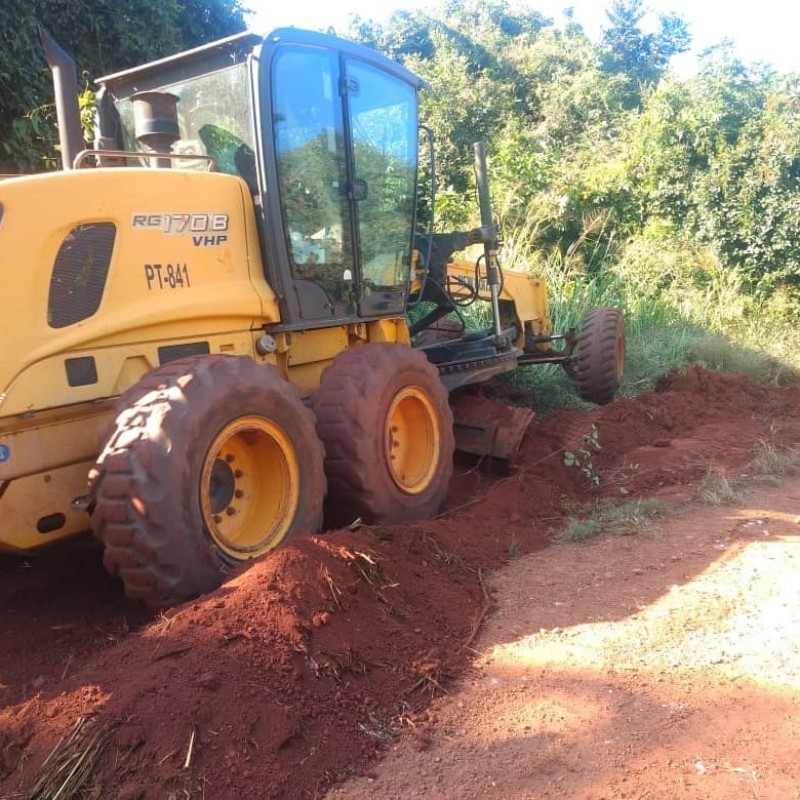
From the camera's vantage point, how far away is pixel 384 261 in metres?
5.52

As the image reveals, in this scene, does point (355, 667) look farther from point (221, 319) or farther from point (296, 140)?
point (296, 140)

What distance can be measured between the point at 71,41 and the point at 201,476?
329 inches

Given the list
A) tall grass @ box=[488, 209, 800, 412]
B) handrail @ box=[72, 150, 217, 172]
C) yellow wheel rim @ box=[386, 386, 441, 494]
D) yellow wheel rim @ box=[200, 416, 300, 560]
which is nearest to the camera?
yellow wheel rim @ box=[200, 416, 300, 560]

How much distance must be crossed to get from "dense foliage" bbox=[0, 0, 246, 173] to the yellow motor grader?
13.7 feet

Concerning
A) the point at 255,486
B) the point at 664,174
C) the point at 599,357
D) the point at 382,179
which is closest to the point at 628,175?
the point at 664,174

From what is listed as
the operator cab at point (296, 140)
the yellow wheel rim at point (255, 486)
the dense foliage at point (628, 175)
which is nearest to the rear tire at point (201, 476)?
the yellow wheel rim at point (255, 486)

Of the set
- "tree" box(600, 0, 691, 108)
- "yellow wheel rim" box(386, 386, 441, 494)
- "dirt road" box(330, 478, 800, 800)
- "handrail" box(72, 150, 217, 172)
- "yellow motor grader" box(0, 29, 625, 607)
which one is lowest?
"dirt road" box(330, 478, 800, 800)

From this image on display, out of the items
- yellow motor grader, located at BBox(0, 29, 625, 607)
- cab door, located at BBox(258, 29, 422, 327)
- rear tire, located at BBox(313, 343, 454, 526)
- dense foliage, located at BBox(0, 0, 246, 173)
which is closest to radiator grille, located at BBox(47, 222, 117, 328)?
yellow motor grader, located at BBox(0, 29, 625, 607)

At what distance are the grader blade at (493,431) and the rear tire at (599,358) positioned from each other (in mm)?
1550

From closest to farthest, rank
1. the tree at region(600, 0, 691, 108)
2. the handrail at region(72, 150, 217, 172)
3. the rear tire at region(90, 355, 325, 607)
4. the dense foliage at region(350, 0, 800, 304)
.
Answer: the rear tire at region(90, 355, 325, 607) → the handrail at region(72, 150, 217, 172) → the dense foliage at region(350, 0, 800, 304) → the tree at region(600, 0, 691, 108)

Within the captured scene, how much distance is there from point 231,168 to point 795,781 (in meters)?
3.87

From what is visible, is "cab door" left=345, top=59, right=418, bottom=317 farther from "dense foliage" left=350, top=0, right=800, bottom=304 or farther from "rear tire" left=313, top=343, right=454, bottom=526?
"dense foliage" left=350, top=0, right=800, bottom=304

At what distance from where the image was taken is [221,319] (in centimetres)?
430

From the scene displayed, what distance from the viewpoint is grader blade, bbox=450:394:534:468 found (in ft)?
20.2
